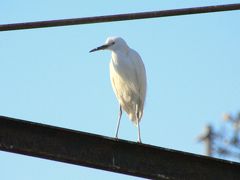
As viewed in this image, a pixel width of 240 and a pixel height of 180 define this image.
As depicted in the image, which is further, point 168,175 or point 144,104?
point 144,104

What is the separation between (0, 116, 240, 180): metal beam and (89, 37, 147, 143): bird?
5.66 meters

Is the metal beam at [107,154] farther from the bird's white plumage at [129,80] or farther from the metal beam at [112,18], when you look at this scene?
the bird's white plumage at [129,80]

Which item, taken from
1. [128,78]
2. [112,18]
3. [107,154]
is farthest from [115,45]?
[107,154]

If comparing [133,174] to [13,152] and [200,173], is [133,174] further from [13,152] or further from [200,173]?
[13,152]

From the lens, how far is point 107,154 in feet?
22.3

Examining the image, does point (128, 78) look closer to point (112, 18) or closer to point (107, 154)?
point (112, 18)

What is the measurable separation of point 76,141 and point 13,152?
0.62 metres

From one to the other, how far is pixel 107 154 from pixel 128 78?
600 centimetres

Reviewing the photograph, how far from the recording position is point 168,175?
669 cm

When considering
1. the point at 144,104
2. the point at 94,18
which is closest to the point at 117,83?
the point at 144,104

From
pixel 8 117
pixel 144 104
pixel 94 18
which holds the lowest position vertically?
pixel 144 104

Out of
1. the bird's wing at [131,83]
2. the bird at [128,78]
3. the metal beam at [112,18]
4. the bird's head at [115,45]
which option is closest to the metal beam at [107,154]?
the metal beam at [112,18]

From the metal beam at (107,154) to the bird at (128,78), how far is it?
18.6 feet

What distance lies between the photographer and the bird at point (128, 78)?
12.7m
